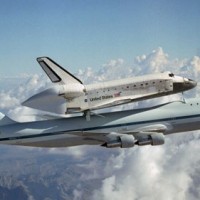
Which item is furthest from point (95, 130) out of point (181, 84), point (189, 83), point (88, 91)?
point (189, 83)

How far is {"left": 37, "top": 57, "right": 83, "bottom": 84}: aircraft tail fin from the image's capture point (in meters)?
61.3

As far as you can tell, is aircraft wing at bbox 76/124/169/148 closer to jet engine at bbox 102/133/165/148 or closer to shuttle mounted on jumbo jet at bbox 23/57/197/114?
jet engine at bbox 102/133/165/148

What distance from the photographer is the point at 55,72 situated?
203 ft

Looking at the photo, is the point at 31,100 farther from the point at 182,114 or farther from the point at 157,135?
the point at 182,114

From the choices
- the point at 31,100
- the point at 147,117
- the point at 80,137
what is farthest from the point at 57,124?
the point at 147,117

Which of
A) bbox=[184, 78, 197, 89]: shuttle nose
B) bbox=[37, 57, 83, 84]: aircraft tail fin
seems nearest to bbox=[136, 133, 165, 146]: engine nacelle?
bbox=[184, 78, 197, 89]: shuttle nose

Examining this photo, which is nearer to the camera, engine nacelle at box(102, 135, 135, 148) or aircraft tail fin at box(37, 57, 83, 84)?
aircraft tail fin at box(37, 57, 83, 84)

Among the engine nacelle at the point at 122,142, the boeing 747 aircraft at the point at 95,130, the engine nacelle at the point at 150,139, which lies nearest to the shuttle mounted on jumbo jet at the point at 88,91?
the boeing 747 aircraft at the point at 95,130

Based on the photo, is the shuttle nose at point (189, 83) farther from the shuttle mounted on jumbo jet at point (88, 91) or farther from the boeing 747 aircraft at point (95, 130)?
the boeing 747 aircraft at point (95, 130)

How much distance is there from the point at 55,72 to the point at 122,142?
13507mm

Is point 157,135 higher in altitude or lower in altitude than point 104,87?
lower

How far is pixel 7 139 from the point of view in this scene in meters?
65.2

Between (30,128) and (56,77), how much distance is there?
29.7ft

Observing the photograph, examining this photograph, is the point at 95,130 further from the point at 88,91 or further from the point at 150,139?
the point at 150,139
